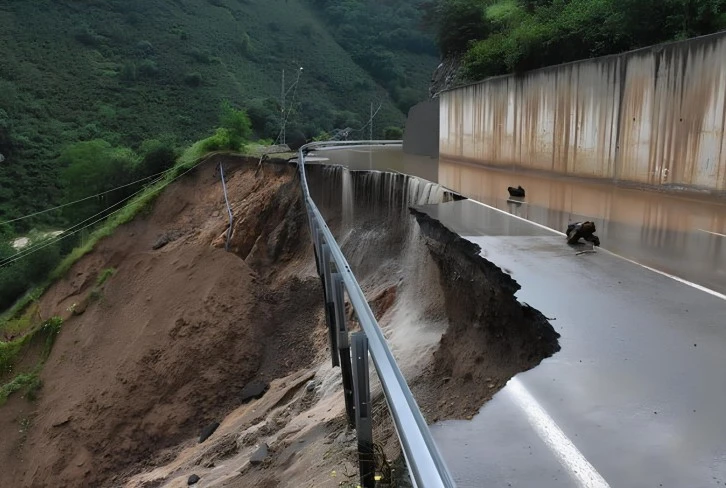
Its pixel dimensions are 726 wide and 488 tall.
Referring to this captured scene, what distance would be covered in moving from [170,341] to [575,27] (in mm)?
12815

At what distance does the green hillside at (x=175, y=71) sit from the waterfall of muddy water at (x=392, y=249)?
109ft

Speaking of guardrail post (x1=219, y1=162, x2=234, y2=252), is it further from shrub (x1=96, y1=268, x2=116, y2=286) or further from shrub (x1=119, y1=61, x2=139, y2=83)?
shrub (x1=119, y1=61, x2=139, y2=83)

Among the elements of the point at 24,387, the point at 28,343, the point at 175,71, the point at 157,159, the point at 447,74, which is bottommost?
the point at 24,387

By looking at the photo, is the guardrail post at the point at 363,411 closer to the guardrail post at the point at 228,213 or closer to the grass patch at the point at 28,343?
the grass patch at the point at 28,343

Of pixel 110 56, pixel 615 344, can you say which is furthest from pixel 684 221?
pixel 110 56

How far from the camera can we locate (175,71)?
6738 cm

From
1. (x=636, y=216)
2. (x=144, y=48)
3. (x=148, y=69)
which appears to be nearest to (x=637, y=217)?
(x=636, y=216)

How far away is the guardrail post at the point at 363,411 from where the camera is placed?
3.26 metres

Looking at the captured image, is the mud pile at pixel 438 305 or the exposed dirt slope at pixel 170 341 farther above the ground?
the mud pile at pixel 438 305

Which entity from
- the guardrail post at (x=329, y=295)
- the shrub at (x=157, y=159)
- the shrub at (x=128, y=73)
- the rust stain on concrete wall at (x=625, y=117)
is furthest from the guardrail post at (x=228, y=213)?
the shrub at (x=128, y=73)

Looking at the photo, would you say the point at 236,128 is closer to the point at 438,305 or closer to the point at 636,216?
the point at 438,305

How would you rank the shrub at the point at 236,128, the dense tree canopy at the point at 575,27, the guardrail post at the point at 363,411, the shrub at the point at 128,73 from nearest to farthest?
the guardrail post at the point at 363,411
the dense tree canopy at the point at 575,27
the shrub at the point at 236,128
the shrub at the point at 128,73

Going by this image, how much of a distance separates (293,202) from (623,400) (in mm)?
15972

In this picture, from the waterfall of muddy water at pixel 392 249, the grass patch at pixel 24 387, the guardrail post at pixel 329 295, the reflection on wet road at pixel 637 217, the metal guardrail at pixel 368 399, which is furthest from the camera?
the grass patch at pixel 24 387
